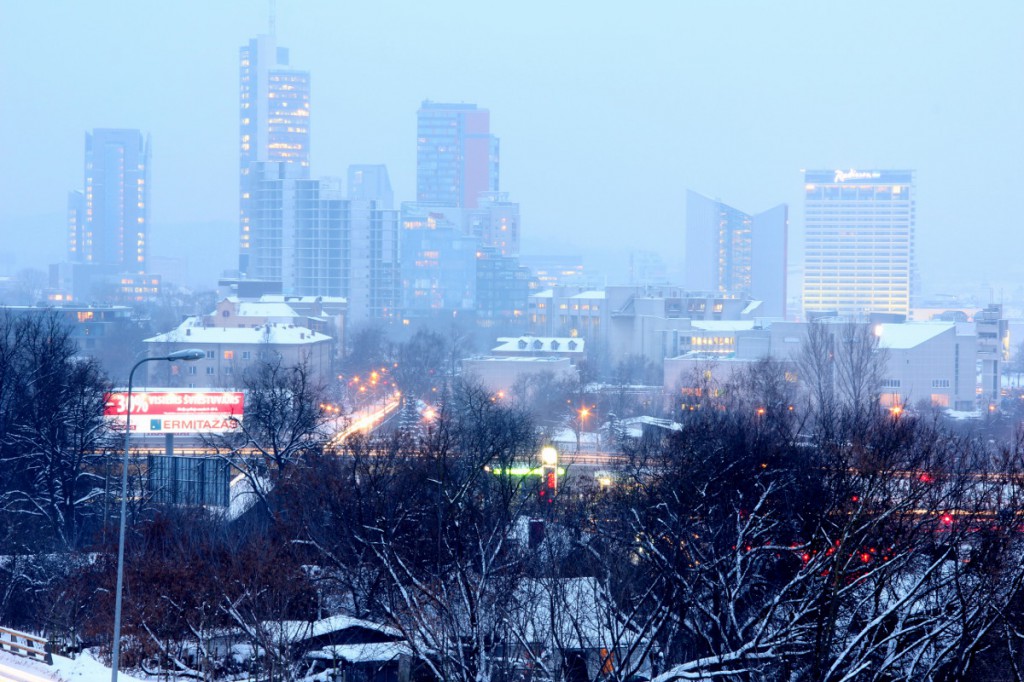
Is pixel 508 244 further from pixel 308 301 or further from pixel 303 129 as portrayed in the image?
pixel 308 301

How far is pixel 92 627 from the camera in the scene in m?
13.9

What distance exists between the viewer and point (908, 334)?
50656 millimetres

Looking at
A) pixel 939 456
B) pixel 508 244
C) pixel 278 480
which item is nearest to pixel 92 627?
pixel 278 480

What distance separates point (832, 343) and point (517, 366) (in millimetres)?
14628

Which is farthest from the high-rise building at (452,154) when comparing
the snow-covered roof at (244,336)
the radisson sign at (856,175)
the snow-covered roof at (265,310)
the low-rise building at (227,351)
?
the low-rise building at (227,351)

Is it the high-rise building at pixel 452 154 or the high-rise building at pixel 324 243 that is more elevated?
the high-rise building at pixel 452 154

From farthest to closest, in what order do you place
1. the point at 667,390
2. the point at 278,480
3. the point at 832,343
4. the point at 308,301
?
the point at 308,301, the point at 667,390, the point at 832,343, the point at 278,480

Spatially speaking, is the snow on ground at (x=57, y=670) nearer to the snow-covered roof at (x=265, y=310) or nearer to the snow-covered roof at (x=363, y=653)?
the snow-covered roof at (x=363, y=653)

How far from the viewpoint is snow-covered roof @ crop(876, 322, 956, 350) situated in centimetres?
4941

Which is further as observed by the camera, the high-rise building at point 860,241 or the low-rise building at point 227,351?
the high-rise building at point 860,241

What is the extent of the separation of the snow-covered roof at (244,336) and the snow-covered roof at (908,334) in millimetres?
24634

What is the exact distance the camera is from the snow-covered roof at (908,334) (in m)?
49.4

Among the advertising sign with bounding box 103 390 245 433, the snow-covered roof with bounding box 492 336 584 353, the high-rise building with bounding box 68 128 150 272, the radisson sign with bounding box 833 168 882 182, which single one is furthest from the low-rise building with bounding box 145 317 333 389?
the high-rise building with bounding box 68 128 150 272

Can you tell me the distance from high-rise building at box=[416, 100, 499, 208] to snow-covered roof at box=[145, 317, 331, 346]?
349 ft
